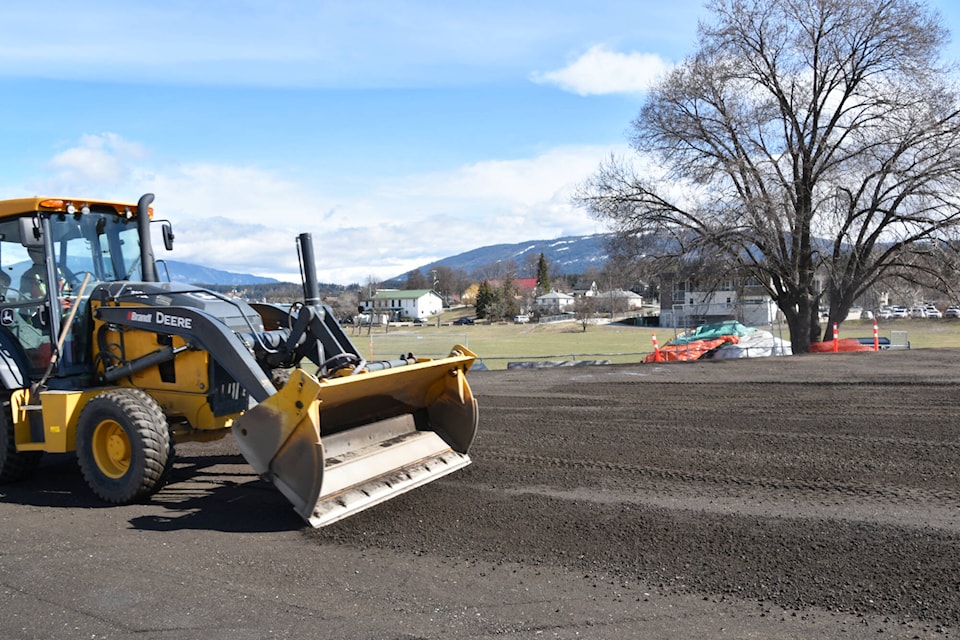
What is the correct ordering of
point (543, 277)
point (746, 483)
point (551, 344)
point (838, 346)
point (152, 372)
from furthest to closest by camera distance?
point (543, 277) → point (551, 344) → point (838, 346) → point (152, 372) → point (746, 483)

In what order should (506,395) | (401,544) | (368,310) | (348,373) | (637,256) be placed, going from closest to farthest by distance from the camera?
(401,544), (348,373), (368,310), (506,395), (637,256)

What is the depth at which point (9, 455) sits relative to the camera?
23.2ft

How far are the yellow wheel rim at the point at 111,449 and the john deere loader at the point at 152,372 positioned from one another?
0.04 feet

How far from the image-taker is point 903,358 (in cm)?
1662

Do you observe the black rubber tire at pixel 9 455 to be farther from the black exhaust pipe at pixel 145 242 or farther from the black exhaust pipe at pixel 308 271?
the black exhaust pipe at pixel 308 271

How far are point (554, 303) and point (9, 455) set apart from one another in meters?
117

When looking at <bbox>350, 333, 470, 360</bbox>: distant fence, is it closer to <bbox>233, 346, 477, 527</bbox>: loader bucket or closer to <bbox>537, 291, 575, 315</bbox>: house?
<bbox>233, 346, 477, 527</bbox>: loader bucket

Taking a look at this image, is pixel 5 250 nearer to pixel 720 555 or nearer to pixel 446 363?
pixel 446 363

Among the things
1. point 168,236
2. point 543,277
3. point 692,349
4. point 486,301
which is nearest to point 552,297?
point 543,277

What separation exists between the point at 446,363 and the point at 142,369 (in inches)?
105

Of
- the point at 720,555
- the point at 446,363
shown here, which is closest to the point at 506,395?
the point at 446,363

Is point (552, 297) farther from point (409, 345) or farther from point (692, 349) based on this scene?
point (692, 349)

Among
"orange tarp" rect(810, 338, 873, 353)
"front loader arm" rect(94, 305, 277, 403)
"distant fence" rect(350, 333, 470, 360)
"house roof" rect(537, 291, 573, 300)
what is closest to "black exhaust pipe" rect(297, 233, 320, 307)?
"front loader arm" rect(94, 305, 277, 403)

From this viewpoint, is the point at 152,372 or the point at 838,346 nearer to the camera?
the point at 152,372
